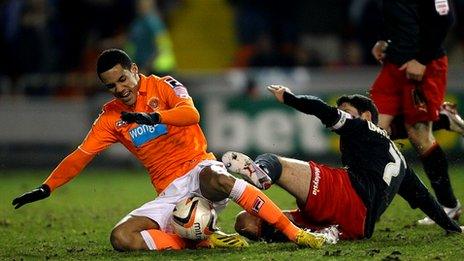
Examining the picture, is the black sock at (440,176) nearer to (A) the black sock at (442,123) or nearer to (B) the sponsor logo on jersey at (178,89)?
(A) the black sock at (442,123)

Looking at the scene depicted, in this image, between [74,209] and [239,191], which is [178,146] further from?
[74,209]

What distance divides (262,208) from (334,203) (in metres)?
0.66

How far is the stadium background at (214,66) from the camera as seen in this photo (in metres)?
15.3

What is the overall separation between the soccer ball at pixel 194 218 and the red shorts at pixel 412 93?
7.49ft

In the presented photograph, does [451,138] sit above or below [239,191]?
below

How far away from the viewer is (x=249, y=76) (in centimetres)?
1603

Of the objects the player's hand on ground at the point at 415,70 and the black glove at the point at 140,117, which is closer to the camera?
the black glove at the point at 140,117

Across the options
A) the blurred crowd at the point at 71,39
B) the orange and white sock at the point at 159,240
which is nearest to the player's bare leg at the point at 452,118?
the orange and white sock at the point at 159,240

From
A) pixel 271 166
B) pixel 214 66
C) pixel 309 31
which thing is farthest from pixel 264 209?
pixel 214 66

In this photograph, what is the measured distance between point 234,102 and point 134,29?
1757mm

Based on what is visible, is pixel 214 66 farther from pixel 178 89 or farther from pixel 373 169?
pixel 373 169

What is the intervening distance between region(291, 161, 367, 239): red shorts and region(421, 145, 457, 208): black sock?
1.44 metres

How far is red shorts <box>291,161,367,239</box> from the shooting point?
819cm

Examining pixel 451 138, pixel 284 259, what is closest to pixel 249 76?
pixel 451 138
